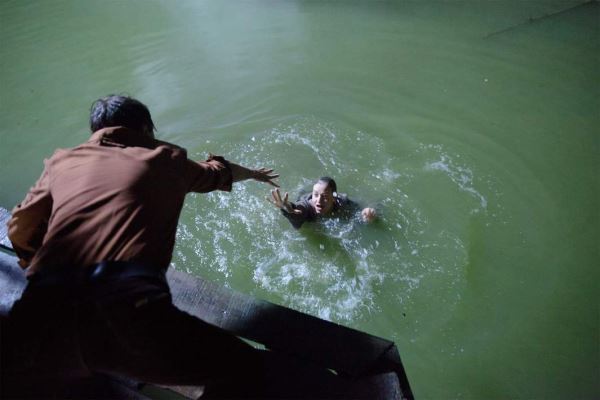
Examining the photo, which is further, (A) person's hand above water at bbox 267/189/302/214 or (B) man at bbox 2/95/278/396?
(A) person's hand above water at bbox 267/189/302/214

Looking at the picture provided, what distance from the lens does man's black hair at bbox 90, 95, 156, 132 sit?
2.08 meters

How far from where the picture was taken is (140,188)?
5.39 ft

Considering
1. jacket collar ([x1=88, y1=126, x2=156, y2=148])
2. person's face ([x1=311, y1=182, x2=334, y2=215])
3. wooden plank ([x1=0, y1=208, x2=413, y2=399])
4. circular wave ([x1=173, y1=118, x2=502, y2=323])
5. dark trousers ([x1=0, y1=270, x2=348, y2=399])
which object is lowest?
circular wave ([x1=173, y1=118, x2=502, y2=323])

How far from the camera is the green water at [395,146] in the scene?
11.2 feet

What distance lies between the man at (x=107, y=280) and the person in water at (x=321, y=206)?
2.05 meters

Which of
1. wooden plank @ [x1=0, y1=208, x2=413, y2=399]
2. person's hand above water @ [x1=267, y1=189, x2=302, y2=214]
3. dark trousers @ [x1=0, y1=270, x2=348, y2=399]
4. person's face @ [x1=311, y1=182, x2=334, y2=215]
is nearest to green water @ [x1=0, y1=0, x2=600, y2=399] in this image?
person's face @ [x1=311, y1=182, x2=334, y2=215]

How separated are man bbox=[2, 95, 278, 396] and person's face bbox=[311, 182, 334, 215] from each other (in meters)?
2.23

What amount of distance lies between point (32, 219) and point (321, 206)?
268cm

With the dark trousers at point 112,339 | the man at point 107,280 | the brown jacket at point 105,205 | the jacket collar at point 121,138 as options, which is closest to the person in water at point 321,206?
the jacket collar at point 121,138

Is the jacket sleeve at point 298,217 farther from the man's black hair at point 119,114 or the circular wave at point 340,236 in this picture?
the man's black hair at point 119,114

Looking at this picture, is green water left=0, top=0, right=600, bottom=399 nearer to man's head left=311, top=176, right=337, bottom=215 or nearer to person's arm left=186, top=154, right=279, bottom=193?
man's head left=311, top=176, right=337, bottom=215

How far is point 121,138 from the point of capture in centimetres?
191

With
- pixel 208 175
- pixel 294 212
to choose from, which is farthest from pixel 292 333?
pixel 294 212

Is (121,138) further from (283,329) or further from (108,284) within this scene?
(283,329)
